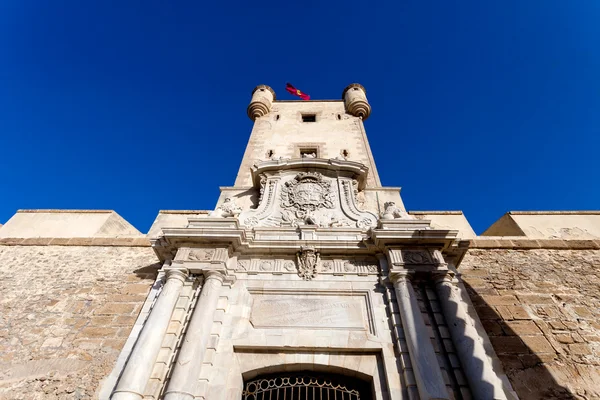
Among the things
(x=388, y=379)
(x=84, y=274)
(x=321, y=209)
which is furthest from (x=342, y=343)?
(x=84, y=274)

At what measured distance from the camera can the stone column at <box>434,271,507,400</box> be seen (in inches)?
170

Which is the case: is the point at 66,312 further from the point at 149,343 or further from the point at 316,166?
the point at 316,166

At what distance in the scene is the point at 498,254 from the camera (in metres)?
7.44

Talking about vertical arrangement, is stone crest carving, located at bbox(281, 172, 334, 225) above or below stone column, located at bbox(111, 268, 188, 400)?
above

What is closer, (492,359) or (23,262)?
(492,359)

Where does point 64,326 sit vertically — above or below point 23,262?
below

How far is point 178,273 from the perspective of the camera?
591 cm

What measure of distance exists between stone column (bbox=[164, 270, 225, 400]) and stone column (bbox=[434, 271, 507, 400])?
12.2ft

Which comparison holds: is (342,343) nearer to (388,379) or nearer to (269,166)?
(388,379)

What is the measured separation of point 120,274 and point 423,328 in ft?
20.4

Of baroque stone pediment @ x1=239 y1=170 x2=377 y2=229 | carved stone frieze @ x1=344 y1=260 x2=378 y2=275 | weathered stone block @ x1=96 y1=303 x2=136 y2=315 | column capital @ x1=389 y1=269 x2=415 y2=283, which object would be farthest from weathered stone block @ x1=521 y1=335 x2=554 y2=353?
weathered stone block @ x1=96 y1=303 x2=136 y2=315

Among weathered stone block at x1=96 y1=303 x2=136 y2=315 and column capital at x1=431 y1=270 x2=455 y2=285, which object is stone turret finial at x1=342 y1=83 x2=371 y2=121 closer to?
column capital at x1=431 y1=270 x2=455 y2=285

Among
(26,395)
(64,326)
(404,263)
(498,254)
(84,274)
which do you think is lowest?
(26,395)

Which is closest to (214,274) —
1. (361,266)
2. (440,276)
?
(361,266)
